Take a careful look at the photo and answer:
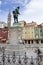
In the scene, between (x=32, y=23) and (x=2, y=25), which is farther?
(x=2, y=25)

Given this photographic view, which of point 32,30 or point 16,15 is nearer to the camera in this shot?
point 16,15

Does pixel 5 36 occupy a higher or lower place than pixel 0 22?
lower

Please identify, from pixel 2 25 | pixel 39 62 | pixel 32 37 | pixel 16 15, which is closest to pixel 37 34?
pixel 32 37

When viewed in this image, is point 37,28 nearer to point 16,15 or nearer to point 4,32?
point 4,32

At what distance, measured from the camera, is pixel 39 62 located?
202 inches

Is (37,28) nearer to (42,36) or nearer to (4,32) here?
(42,36)

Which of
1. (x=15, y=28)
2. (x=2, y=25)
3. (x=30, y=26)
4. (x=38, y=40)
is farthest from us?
(x=2, y=25)

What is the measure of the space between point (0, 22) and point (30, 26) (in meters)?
11.2

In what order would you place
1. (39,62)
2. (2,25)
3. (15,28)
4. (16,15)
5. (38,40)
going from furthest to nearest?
(2,25)
(38,40)
(16,15)
(15,28)
(39,62)

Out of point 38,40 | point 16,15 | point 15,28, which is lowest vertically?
point 38,40

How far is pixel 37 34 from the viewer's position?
47.0 metres

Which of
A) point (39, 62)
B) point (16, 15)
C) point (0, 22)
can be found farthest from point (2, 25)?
point (39, 62)

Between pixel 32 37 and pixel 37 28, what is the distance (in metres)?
2.55

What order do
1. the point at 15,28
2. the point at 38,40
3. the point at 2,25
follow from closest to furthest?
the point at 15,28, the point at 38,40, the point at 2,25
